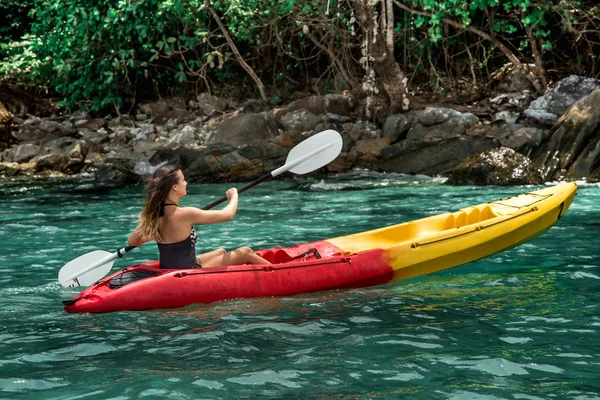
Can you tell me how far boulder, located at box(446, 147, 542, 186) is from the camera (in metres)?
10.6

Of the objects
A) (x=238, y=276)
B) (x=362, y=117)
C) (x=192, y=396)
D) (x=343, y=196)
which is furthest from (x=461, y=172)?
(x=192, y=396)

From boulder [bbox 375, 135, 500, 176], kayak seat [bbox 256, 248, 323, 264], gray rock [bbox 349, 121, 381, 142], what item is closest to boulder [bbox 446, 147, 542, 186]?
boulder [bbox 375, 135, 500, 176]

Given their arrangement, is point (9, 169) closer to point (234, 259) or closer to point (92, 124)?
point (92, 124)

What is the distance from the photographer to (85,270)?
5590mm

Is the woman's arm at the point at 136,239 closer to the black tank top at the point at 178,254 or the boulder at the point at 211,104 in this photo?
the black tank top at the point at 178,254

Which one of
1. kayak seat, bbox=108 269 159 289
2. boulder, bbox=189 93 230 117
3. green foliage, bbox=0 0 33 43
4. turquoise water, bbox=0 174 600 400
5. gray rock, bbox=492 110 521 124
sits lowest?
turquoise water, bbox=0 174 600 400

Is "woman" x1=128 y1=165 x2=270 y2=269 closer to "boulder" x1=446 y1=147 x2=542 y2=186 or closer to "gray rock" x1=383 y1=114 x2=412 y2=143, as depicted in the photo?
"boulder" x1=446 y1=147 x2=542 y2=186

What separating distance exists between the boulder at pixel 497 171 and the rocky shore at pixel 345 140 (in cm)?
1

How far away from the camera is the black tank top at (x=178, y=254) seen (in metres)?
5.19

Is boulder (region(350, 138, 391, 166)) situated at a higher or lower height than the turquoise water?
higher

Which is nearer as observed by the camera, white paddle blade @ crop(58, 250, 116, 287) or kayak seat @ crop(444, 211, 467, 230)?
white paddle blade @ crop(58, 250, 116, 287)

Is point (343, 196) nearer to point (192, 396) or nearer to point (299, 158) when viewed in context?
point (299, 158)

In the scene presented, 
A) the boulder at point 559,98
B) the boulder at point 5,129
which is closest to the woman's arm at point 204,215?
the boulder at point 559,98

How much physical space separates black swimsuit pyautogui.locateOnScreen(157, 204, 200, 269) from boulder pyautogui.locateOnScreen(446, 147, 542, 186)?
620 centimetres
